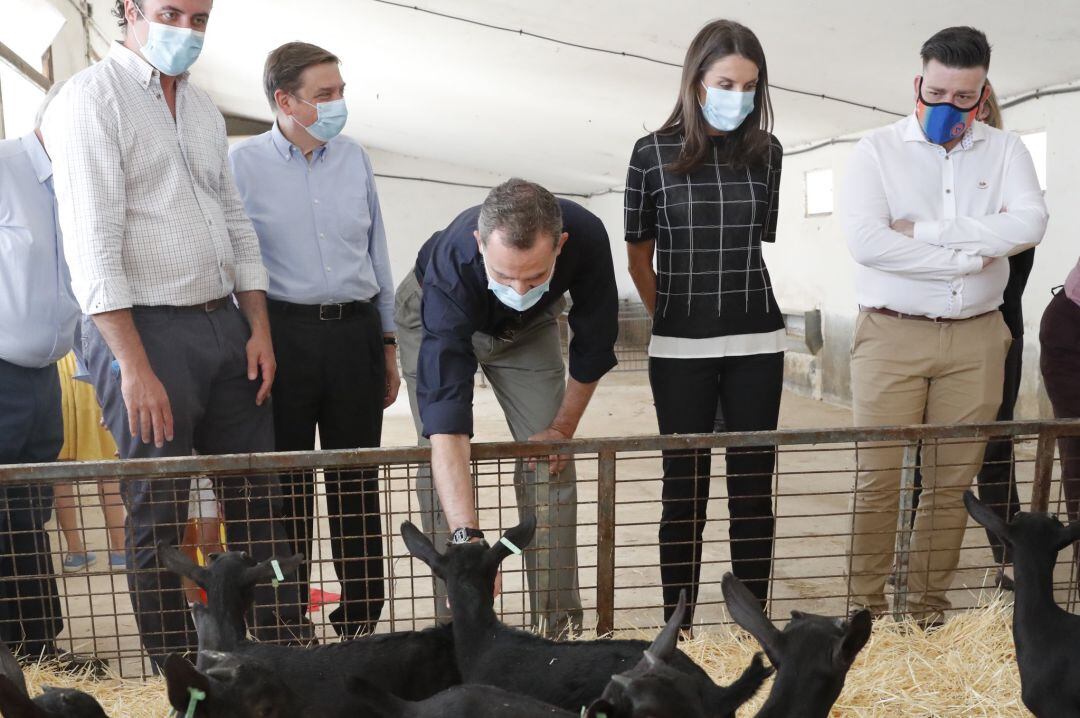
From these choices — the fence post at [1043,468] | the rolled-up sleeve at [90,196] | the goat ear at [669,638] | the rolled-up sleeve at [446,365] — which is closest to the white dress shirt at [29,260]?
the rolled-up sleeve at [90,196]

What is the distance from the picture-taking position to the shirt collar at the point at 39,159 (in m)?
3.19

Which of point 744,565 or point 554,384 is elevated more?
point 554,384

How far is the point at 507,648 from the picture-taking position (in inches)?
90.4

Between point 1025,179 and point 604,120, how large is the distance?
764 cm

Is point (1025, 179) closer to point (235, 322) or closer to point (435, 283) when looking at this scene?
point (435, 283)

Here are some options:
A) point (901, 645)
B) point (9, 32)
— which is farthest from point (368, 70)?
point (901, 645)

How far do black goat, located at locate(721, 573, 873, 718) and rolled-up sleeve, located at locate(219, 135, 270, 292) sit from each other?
1.81 meters

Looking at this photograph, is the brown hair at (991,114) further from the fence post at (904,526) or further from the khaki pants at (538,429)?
the khaki pants at (538,429)

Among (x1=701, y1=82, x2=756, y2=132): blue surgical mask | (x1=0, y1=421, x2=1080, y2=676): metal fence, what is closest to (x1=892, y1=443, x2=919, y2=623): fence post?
(x1=0, y1=421, x2=1080, y2=676): metal fence

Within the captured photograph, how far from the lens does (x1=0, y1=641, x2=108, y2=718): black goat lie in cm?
161

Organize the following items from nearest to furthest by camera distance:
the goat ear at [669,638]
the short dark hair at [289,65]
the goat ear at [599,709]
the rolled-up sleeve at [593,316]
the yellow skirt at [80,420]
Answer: the goat ear at [599,709], the goat ear at [669,638], the rolled-up sleeve at [593,316], the short dark hair at [289,65], the yellow skirt at [80,420]

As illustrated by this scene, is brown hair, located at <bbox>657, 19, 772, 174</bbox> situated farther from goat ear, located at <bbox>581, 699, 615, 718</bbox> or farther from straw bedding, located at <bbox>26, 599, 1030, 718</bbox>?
goat ear, located at <bbox>581, 699, 615, 718</bbox>

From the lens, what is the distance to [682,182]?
316 centimetres

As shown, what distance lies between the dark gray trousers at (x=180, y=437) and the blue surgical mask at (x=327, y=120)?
0.76 metres
